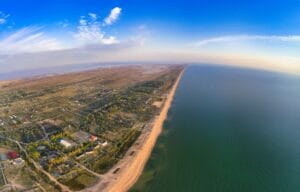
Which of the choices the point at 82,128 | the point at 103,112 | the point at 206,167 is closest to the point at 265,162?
the point at 206,167

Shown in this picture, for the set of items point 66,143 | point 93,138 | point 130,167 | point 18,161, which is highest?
point 66,143

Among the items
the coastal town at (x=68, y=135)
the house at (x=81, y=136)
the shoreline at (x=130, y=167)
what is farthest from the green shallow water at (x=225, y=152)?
the house at (x=81, y=136)

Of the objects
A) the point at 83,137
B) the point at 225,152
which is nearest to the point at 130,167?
the point at 83,137

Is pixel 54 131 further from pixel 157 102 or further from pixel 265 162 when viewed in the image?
pixel 265 162

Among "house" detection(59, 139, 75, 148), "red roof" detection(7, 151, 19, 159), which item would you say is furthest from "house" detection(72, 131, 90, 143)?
"red roof" detection(7, 151, 19, 159)

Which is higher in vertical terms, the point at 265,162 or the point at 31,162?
the point at 31,162

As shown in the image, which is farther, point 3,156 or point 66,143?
point 66,143

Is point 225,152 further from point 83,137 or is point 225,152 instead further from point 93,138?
point 83,137
